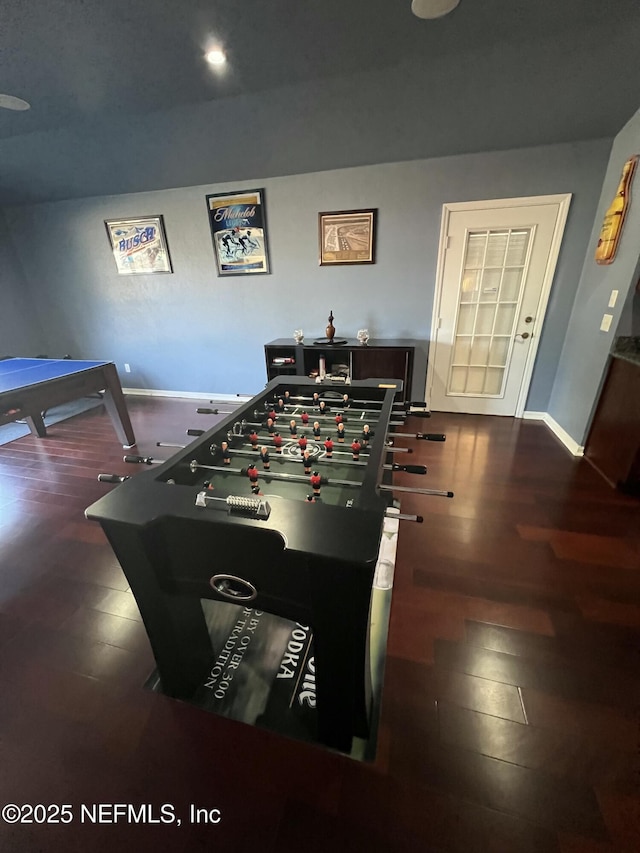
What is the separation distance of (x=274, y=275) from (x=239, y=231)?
556 millimetres

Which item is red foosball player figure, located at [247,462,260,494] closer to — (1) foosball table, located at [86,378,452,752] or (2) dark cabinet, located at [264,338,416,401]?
(1) foosball table, located at [86,378,452,752]

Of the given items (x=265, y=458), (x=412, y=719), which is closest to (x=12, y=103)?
(x=265, y=458)

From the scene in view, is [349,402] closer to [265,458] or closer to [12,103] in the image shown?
[265,458]

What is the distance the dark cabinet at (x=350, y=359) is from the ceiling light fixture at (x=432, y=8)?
6.40 ft

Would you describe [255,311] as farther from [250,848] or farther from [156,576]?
[250,848]

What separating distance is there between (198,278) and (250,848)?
13.8ft

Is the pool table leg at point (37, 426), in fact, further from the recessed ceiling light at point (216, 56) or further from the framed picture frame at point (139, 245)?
the recessed ceiling light at point (216, 56)

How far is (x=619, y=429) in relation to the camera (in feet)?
7.20

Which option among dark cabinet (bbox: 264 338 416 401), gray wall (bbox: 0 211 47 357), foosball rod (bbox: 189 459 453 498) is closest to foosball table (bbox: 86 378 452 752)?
foosball rod (bbox: 189 459 453 498)

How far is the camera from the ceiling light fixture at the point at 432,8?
155cm

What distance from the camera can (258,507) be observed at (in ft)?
2.58

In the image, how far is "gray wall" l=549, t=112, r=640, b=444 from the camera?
7.15 feet

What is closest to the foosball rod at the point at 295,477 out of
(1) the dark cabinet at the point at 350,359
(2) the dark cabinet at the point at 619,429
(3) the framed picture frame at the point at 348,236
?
(2) the dark cabinet at the point at 619,429

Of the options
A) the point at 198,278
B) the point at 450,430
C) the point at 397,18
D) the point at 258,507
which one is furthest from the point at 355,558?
the point at 198,278
